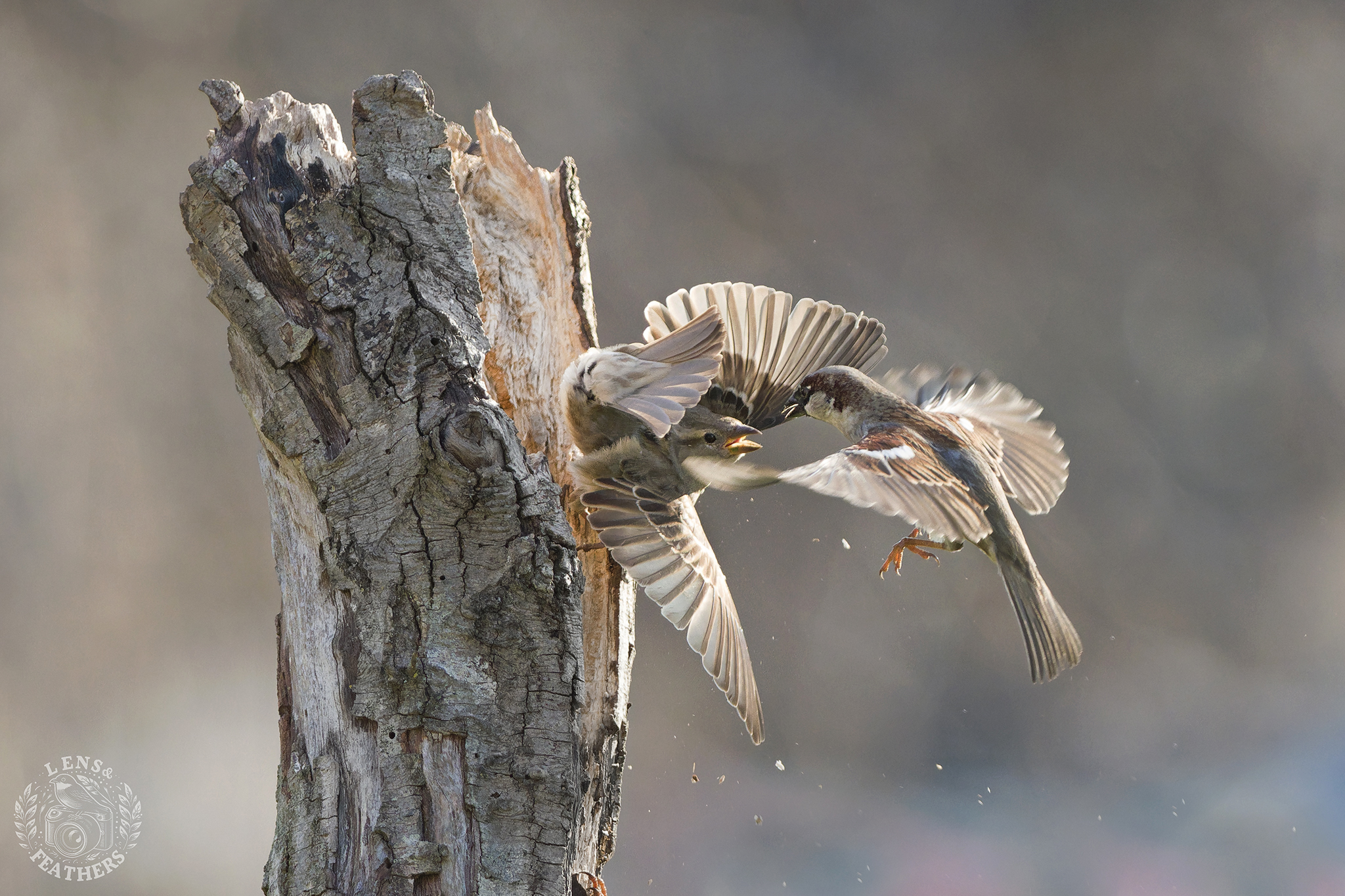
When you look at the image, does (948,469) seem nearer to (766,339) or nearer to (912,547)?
(912,547)

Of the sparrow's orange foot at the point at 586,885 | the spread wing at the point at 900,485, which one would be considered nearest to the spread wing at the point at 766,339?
the spread wing at the point at 900,485

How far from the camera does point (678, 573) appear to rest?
4.96ft

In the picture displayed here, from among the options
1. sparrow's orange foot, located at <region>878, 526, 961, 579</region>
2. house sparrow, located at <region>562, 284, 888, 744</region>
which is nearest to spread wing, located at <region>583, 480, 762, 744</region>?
house sparrow, located at <region>562, 284, 888, 744</region>

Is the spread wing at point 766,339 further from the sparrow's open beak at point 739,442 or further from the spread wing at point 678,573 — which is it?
the spread wing at point 678,573

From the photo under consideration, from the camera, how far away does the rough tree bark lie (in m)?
1.18

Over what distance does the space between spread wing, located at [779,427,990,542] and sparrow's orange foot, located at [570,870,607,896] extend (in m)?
0.67

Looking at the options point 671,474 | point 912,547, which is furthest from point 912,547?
point 671,474

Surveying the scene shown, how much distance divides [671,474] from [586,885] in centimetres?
67

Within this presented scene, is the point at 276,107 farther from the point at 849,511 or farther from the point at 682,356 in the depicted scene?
the point at 849,511

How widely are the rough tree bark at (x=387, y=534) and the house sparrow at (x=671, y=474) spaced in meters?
0.23

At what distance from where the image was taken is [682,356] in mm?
1532

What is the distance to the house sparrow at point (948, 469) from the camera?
157 cm

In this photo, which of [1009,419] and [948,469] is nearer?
[948,469]

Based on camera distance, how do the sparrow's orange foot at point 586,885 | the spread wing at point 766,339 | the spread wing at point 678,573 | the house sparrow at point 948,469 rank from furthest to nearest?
the spread wing at point 766,339 < the house sparrow at point 948,469 < the spread wing at point 678,573 < the sparrow's orange foot at point 586,885
